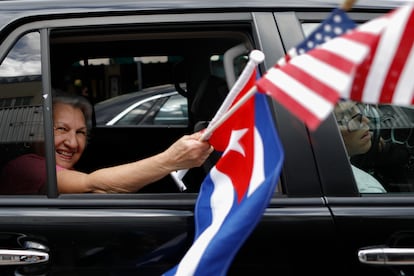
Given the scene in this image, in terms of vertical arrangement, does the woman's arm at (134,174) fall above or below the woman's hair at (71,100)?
below

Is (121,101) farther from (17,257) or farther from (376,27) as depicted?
(376,27)

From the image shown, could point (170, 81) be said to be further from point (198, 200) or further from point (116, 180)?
point (198, 200)

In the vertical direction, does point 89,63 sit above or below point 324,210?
above

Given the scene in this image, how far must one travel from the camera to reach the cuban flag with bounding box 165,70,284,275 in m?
1.38

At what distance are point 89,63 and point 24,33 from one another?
130cm

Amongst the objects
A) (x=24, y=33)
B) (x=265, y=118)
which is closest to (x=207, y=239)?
(x=265, y=118)

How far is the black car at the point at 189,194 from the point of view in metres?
1.65

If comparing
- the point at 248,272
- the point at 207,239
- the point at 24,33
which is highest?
the point at 24,33

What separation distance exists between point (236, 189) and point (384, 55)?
0.52 meters

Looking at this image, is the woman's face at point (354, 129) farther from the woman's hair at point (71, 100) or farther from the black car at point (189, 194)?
the woman's hair at point (71, 100)

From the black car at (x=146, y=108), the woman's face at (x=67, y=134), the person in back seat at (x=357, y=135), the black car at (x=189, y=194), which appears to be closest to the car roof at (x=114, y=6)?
the black car at (x=189, y=194)

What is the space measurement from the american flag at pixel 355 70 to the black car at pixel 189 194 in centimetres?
49

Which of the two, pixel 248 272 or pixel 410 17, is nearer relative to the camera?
pixel 410 17

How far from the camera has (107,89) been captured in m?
3.43
